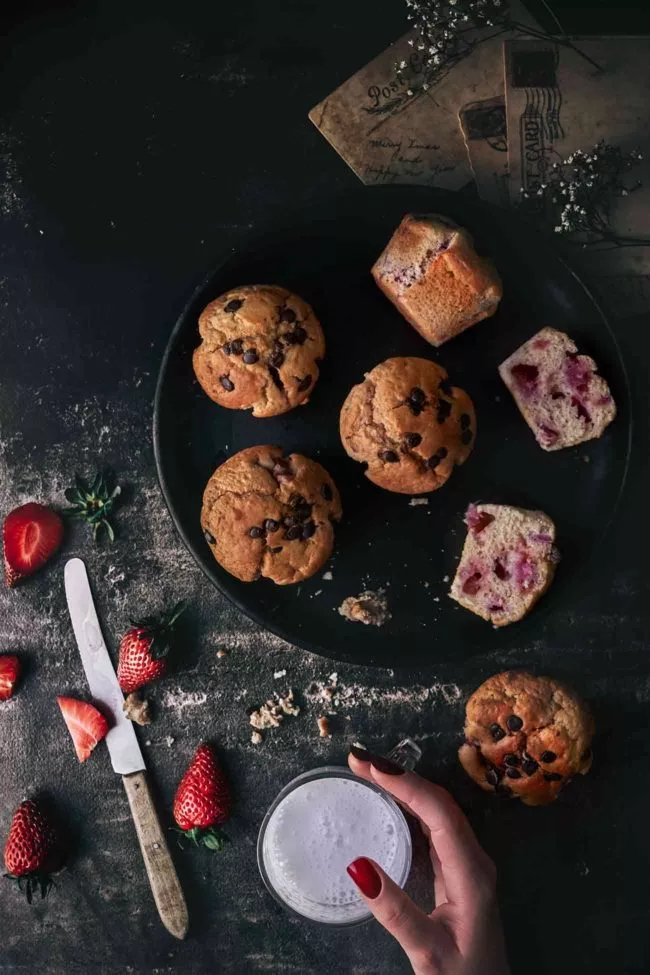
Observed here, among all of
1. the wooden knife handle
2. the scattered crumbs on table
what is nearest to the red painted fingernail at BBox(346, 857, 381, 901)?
the scattered crumbs on table

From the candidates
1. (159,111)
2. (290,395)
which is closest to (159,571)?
(290,395)

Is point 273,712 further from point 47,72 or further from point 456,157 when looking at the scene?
point 47,72

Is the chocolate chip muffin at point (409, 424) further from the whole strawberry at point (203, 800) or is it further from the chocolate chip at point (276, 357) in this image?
the whole strawberry at point (203, 800)

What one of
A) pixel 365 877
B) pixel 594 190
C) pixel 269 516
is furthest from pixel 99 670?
pixel 594 190

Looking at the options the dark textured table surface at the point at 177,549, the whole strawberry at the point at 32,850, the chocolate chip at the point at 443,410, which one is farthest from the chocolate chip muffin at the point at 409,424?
the whole strawberry at the point at 32,850

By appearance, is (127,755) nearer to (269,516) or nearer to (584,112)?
(269,516)

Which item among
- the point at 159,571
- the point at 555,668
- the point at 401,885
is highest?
the point at 159,571
